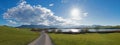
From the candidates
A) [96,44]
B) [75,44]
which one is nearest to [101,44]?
[96,44]

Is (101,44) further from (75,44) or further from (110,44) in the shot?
(75,44)

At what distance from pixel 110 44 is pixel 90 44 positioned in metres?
4.49

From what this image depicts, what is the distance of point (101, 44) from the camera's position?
45.8 m

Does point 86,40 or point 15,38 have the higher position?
point 15,38

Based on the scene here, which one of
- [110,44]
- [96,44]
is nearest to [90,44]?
[96,44]

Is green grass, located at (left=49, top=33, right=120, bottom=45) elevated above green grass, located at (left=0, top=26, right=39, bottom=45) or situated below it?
below

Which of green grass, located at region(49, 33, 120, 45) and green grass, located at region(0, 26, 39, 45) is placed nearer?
green grass, located at region(49, 33, 120, 45)

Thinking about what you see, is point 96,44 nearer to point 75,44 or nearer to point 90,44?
point 90,44

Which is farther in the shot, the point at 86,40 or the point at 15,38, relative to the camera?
the point at 15,38

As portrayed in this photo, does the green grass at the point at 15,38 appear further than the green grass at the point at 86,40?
Yes

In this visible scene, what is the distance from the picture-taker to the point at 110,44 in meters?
45.8

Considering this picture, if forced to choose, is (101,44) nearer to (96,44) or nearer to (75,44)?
(96,44)

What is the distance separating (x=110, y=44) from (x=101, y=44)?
196 centimetres

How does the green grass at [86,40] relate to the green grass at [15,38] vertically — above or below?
below
